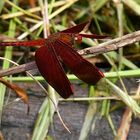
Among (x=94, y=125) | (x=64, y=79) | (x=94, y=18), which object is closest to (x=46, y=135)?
(x=94, y=125)

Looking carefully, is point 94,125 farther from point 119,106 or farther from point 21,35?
point 21,35

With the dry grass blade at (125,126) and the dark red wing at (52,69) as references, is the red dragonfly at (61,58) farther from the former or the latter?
the dry grass blade at (125,126)

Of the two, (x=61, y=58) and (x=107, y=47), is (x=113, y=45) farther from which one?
(x=61, y=58)

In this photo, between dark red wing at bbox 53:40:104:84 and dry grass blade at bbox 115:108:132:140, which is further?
dry grass blade at bbox 115:108:132:140

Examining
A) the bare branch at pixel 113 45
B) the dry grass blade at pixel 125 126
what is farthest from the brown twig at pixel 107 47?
the dry grass blade at pixel 125 126

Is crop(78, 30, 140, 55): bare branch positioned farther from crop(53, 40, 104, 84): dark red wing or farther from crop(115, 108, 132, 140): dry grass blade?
crop(115, 108, 132, 140): dry grass blade

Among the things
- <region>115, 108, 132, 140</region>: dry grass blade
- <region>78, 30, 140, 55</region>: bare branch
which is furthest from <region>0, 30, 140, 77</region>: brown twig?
<region>115, 108, 132, 140</region>: dry grass blade

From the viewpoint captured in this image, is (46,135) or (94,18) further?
(94,18)
